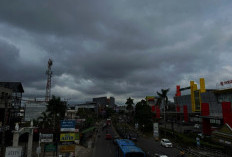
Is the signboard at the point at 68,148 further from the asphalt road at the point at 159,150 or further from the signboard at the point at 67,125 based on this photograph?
the asphalt road at the point at 159,150

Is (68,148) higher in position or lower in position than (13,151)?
lower

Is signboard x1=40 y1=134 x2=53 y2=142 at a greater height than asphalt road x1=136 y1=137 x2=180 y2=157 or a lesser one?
greater

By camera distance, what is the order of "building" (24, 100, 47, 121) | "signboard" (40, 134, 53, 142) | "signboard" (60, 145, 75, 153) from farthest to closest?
"building" (24, 100, 47, 121) < "signboard" (40, 134, 53, 142) < "signboard" (60, 145, 75, 153)

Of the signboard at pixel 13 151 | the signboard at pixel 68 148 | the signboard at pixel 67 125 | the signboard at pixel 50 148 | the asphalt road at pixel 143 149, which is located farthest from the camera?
the asphalt road at pixel 143 149

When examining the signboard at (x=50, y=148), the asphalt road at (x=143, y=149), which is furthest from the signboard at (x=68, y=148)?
the asphalt road at (x=143, y=149)

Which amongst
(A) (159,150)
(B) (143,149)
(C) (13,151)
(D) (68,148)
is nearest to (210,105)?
(A) (159,150)

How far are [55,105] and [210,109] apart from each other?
5175cm

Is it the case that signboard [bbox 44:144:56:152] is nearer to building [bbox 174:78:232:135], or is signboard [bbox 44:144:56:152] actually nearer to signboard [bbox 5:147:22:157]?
signboard [bbox 5:147:22:157]

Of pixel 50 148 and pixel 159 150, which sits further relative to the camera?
pixel 159 150

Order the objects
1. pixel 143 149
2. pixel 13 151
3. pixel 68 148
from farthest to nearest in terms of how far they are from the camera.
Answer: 1. pixel 143 149
2. pixel 68 148
3. pixel 13 151

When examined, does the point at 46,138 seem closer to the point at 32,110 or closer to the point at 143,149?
the point at 143,149

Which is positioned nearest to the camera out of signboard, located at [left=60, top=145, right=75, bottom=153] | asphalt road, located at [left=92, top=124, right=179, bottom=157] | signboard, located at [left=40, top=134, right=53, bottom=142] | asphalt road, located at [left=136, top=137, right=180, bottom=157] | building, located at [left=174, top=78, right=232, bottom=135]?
signboard, located at [left=60, top=145, right=75, bottom=153]

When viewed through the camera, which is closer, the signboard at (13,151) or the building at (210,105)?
the signboard at (13,151)

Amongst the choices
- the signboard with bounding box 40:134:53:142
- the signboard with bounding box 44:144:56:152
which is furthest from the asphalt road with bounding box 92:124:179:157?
the signboard with bounding box 40:134:53:142
